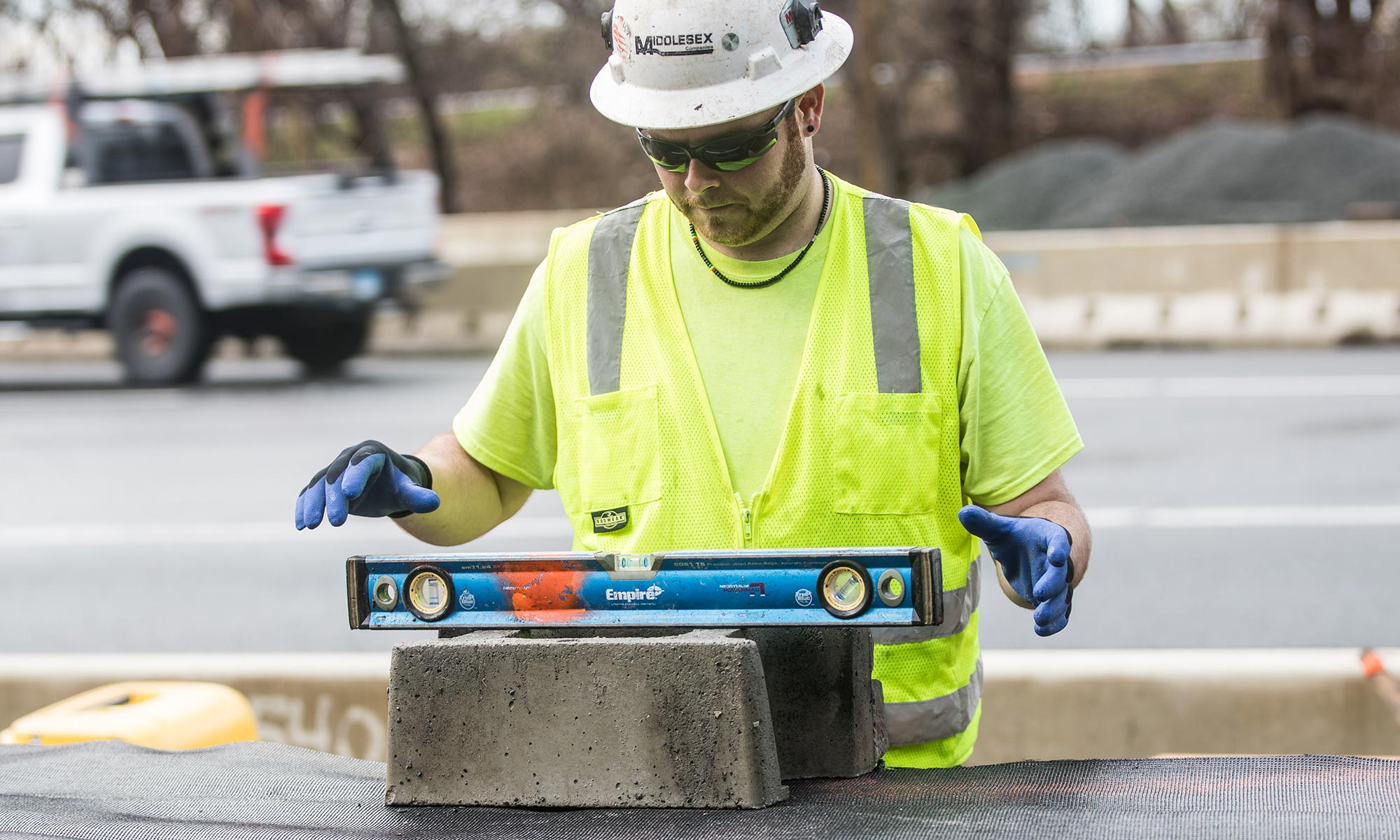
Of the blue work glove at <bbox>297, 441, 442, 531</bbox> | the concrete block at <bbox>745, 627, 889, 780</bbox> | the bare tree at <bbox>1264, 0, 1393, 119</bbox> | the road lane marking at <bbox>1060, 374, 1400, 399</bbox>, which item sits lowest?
the concrete block at <bbox>745, 627, 889, 780</bbox>

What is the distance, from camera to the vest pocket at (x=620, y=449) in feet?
8.30

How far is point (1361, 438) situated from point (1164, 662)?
687 cm

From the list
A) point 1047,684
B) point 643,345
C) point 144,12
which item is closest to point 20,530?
point 1047,684

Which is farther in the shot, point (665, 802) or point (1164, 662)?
point (1164, 662)

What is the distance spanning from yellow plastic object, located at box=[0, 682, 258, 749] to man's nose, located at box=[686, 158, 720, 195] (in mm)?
1505

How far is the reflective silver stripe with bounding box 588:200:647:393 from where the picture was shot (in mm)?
2576

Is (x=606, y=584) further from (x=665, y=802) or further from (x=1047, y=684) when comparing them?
(x=1047, y=684)

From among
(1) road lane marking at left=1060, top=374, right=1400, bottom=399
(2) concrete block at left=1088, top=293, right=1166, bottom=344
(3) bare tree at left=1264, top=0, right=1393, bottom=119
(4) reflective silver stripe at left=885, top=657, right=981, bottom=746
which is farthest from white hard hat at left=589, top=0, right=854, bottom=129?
(3) bare tree at left=1264, top=0, right=1393, bottom=119

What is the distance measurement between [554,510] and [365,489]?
6.48 metres

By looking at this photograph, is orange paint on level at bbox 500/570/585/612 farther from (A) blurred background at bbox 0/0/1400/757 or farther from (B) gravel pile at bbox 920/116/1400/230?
(B) gravel pile at bbox 920/116/1400/230

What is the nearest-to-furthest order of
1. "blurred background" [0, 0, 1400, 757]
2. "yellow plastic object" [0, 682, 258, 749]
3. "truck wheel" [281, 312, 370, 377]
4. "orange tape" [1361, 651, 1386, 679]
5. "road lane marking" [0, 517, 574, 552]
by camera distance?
"yellow plastic object" [0, 682, 258, 749], "orange tape" [1361, 651, 1386, 679], "blurred background" [0, 0, 1400, 757], "road lane marking" [0, 517, 574, 552], "truck wheel" [281, 312, 370, 377]

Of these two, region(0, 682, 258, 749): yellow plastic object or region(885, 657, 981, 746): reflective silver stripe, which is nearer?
region(885, 657, 981, 746): reflective silver stripe

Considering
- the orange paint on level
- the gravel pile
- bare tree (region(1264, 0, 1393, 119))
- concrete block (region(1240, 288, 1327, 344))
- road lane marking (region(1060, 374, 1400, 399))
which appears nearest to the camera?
the orange paint on level

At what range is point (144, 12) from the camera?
27391 millimetres
